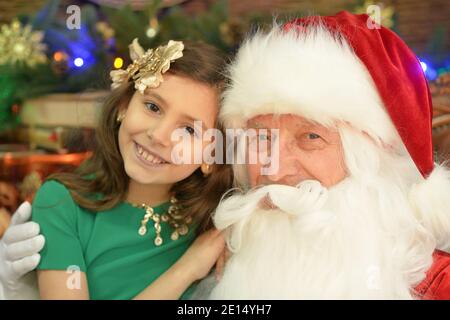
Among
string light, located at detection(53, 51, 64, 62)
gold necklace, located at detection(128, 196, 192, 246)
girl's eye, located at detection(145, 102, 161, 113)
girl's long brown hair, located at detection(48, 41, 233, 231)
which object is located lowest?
gold necklace, located at detection(128, 196, 192, 246)

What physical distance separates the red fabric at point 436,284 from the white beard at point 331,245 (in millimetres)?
21

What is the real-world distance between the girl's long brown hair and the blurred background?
60 mm

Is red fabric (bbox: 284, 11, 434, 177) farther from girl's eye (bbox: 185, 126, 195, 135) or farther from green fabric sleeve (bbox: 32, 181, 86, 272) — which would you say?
green fabric sleeve (bbox: 32, 181, 86, 272)

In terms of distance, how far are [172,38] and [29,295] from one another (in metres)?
0.68

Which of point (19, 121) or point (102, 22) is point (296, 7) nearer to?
point (102, 22)

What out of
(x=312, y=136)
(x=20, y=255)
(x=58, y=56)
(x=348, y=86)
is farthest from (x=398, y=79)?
(x=20, y=255)

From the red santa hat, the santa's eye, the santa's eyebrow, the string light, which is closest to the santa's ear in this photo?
the red santa hat

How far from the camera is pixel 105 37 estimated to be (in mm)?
1155

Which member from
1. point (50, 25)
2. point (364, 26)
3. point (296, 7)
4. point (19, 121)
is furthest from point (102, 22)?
point (364, 26)

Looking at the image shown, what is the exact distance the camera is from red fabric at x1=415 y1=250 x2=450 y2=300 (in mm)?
998

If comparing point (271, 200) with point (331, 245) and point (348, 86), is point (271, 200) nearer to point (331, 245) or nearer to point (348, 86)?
point (331, 245)

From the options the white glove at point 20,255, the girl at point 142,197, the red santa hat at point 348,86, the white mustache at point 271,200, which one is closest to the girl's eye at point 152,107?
the girl at point 142,197

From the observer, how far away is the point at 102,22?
1.15 m

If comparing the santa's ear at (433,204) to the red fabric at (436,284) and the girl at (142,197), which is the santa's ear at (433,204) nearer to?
the red fabric at (436,284)
